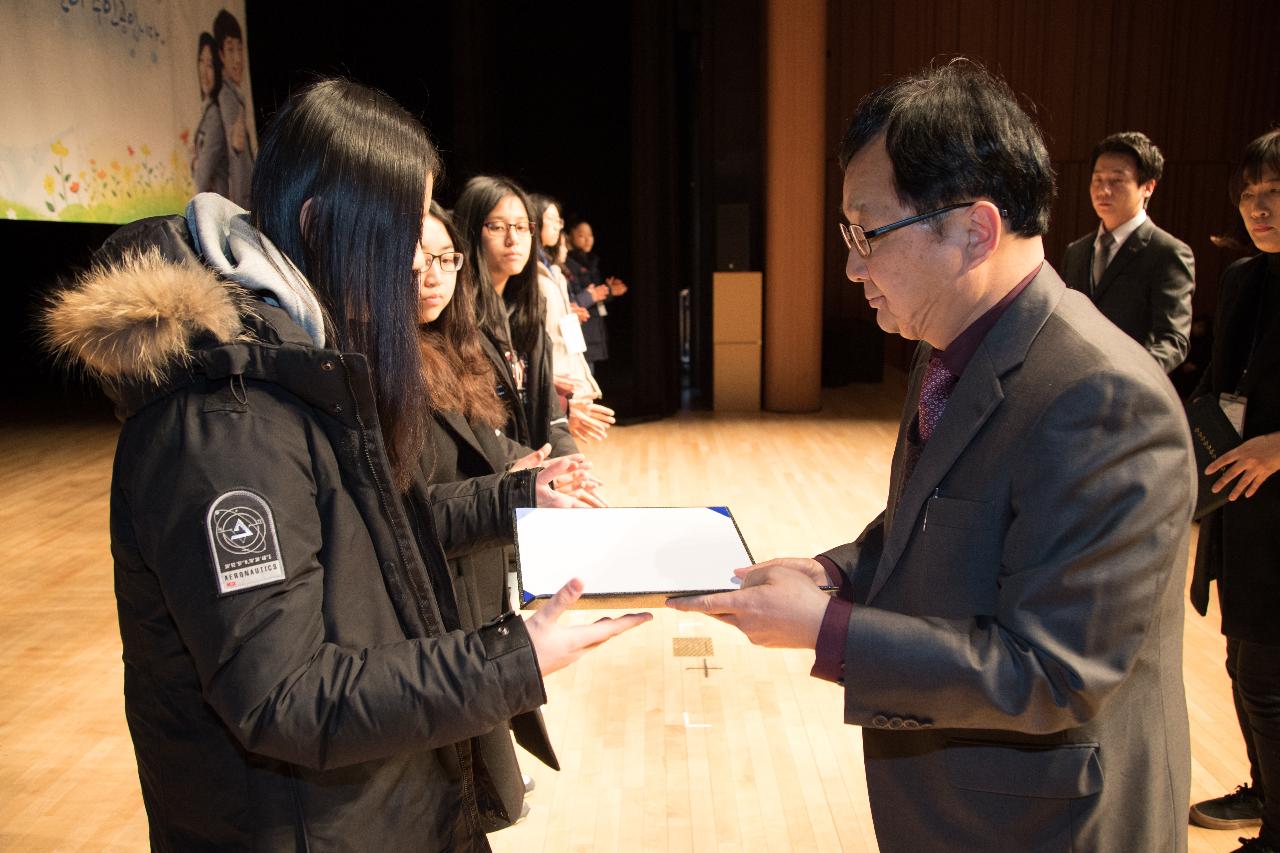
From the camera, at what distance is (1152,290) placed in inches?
144

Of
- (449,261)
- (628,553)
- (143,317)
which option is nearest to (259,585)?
(143,317)

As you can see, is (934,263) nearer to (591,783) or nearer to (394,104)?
(394,104)

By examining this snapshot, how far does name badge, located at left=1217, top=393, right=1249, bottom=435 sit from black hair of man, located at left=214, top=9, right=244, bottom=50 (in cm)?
635

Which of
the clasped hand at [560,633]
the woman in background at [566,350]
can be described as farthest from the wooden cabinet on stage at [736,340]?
the clasped hand at [560,633]

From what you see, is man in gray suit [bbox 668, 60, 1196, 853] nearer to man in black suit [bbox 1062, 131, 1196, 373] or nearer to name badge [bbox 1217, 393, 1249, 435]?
name badge [bbox 1217, 393, 1249, 435]

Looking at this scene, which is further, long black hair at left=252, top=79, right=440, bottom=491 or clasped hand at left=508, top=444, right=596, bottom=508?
clasped hand at left=508, top=444, right=596, bottom=508

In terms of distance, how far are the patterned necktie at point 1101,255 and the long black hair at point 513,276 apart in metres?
2.25

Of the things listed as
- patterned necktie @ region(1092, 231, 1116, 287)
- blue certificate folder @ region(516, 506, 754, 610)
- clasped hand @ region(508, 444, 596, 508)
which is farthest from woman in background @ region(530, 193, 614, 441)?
patterned necktie @ region(1092, 231, 1116, 287)

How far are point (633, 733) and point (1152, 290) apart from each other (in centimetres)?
256

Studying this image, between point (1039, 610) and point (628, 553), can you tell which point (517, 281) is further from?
point (1039, 610)

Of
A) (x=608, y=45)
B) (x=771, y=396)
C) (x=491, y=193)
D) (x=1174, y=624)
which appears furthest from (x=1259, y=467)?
(x=608, y=45)

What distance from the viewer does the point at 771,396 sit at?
888 cm

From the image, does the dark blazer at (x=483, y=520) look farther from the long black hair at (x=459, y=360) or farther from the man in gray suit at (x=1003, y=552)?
the man in gray suit at (x=1003, y=552)

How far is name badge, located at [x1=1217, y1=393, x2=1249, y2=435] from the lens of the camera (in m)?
2.28
